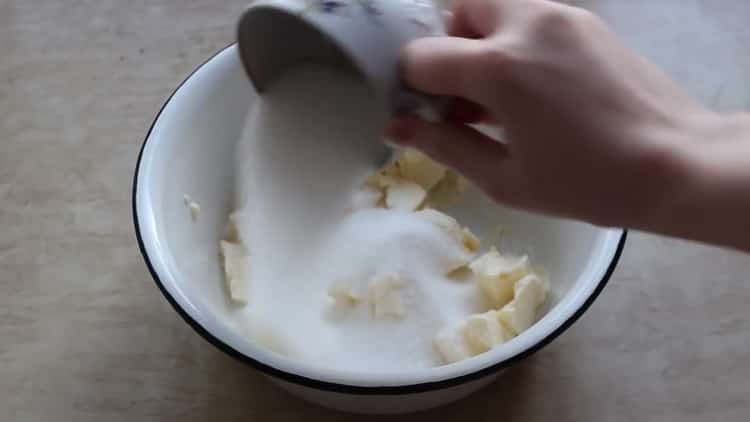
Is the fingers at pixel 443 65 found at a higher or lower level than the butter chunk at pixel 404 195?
higher

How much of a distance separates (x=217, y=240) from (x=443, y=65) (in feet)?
1.07

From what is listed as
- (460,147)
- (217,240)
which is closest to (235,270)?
(217,240)

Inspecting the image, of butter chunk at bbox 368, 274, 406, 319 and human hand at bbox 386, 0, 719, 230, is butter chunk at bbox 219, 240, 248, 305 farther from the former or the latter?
human hand at bbox 386, 0, 719, 230

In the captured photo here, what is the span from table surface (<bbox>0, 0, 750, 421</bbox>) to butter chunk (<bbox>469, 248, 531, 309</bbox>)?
0.06 meters

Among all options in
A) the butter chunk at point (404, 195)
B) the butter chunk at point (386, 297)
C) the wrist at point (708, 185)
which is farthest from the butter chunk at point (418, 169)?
the wrist at point (708, 185)

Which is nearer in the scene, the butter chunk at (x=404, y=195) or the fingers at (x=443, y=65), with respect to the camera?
the fingers at (x=443, y=65)

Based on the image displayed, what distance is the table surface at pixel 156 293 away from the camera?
2.26 feet

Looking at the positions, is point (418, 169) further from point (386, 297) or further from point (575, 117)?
point (575, 117)

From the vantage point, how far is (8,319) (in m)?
0.75

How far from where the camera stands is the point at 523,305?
0.66 meters

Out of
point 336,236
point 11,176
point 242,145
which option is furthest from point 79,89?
point 336,236

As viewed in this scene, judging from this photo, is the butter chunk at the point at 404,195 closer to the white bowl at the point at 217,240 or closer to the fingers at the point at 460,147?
the white bowl at the point at 217,240

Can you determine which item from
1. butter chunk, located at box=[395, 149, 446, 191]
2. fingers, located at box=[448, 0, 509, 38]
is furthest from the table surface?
fingers, located at box=[448, 0, 509, 38]

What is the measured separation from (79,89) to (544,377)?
550mm
